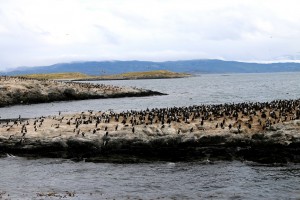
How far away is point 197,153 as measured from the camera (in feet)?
136

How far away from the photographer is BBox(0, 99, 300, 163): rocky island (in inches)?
1606

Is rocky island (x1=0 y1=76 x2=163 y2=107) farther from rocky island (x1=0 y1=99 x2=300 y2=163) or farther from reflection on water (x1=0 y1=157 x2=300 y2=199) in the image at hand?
reflection on water (x1=0 y1=157 x2=300 y2=199)

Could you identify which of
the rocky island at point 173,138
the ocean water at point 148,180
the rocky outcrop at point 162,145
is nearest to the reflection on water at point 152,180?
the ocean water at point 148,180

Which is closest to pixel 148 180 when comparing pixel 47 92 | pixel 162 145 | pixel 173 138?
pixel 162 145

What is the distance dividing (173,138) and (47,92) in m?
84.7

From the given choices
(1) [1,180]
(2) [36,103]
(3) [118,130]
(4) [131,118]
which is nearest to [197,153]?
(3) [118,130]

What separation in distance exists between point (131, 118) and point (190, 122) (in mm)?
7853

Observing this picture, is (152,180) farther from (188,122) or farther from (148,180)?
(188,122)

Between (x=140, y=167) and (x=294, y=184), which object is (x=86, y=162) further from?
(x=294, y=184)

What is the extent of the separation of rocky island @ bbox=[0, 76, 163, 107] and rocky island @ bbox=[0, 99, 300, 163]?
65.3 meters

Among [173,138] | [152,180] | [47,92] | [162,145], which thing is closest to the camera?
[152,180]

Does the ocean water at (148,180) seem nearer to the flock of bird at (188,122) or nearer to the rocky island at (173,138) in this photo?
the rocky island at (173,138)

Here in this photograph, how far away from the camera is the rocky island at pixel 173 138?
134 ft

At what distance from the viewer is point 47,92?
400 feet
